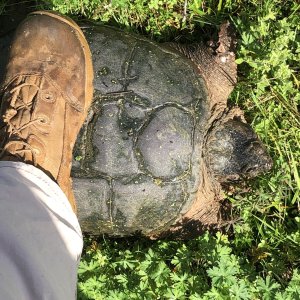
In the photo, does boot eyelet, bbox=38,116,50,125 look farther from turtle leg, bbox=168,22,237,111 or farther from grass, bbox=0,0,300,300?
turtle leg, bbox=168,22,237,111

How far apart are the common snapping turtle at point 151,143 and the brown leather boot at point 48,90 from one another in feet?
0.44

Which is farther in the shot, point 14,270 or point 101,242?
point 101,242

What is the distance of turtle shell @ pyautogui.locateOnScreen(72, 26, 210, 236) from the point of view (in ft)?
10.3

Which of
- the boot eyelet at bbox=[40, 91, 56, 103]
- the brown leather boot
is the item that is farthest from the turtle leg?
the boot eyelet at bbox=[40, 91, 56, 103]

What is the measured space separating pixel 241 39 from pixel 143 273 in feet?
6.32

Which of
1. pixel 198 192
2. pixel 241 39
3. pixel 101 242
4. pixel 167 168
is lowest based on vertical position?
pixel 101 242

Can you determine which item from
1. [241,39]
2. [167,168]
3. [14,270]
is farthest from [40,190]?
[241,39]

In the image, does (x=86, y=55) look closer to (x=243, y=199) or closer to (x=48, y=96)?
(x=48, y=96)

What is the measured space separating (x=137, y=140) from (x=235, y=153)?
0.80 metres

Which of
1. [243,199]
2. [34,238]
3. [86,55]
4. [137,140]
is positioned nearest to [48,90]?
[86,55]

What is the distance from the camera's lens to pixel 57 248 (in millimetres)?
2342

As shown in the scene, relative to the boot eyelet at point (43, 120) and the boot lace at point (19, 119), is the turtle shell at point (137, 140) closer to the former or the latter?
the boot eyelet at point (43, 120)

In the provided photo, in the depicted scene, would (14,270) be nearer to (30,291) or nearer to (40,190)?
(30,291)

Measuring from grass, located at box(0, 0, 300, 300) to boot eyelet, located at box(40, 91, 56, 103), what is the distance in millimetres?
1051
